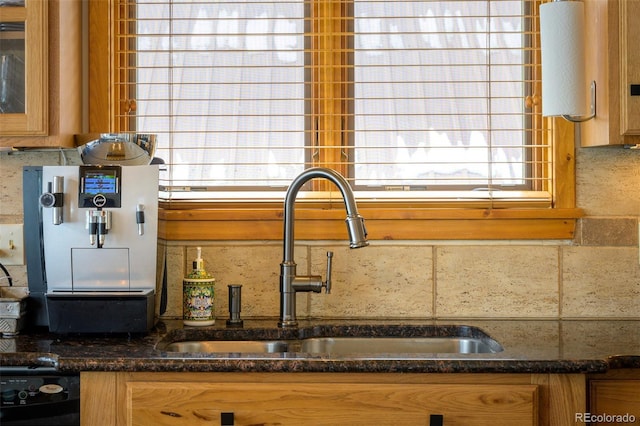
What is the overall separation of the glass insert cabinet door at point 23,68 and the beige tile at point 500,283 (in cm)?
123

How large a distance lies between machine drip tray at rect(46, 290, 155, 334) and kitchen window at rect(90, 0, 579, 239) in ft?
1.53

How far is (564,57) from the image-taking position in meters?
2.32

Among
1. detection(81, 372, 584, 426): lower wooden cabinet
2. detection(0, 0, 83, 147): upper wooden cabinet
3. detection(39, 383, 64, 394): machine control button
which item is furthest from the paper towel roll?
detection(39, 383, 64, 394): machine control button

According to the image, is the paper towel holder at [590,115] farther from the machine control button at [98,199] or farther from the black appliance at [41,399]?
the black appliance at [41,399]

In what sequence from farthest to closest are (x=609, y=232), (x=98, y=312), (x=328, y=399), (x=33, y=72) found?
(x=609, y=232), (x=33, y=72), (x=98, y=312), (x=328, y=399)

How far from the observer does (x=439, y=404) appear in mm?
1901

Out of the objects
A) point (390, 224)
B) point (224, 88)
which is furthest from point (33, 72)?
point (390, 224)

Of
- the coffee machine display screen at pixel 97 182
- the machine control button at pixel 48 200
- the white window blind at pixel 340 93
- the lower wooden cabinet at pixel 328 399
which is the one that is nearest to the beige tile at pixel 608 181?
the white window blind at pixel 340 93

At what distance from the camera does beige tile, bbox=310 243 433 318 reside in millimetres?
2553

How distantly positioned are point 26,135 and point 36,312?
0.48 metres

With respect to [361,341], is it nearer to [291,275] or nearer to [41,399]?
[291,275]

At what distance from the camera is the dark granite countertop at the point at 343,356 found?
1.88 m

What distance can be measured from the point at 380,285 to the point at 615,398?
80 centimetres

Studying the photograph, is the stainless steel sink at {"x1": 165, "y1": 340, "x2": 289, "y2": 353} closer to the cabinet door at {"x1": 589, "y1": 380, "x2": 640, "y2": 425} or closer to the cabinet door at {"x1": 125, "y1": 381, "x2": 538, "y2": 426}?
the cabinet door at {"x1": 125, "y1": 381, "x2": 538, "y2": 426}
